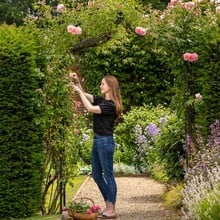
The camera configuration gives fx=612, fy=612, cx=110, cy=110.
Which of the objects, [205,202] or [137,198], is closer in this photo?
[205,202]

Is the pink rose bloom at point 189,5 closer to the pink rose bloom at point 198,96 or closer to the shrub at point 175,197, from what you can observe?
the pink rose bloom at point 198,96

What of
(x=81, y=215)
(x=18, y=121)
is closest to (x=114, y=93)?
(x=18, y=121)

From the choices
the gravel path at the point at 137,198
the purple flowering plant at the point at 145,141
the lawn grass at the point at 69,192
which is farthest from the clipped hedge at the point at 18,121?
the purple flowering plant at the point at 145,141

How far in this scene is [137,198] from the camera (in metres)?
9.37

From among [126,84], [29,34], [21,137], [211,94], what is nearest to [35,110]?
[21,137]

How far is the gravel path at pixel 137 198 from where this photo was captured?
770cm

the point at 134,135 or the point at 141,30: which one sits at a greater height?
the point at 141,30

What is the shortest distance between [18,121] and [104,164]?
3.82 ft

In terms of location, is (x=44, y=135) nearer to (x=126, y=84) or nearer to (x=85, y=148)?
(x=85, y=148)

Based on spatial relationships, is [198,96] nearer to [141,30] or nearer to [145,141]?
[141,30]

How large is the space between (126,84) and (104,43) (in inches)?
260

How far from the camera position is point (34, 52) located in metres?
7.35

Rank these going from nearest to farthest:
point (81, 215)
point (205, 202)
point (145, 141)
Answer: point (205, 202) → point (81, 215) → point (145, 141)

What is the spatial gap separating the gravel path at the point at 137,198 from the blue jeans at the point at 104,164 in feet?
1.51
